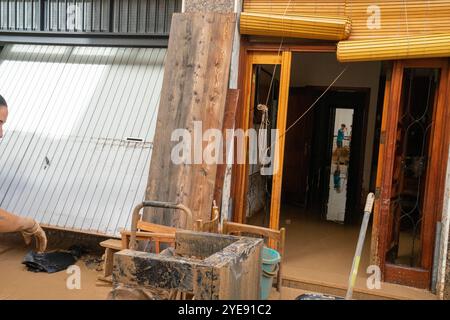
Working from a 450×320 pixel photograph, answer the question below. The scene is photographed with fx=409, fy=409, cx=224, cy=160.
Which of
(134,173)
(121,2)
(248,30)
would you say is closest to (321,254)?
(134,173)

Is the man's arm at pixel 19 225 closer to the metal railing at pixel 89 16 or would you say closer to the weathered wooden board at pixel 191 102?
the weathered wooden board at pixel 191 102

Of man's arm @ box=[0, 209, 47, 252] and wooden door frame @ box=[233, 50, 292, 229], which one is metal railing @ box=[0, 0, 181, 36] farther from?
man's arm @ box=[0, 209, 47, 252]

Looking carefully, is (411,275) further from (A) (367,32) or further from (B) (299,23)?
(B) (299,23)

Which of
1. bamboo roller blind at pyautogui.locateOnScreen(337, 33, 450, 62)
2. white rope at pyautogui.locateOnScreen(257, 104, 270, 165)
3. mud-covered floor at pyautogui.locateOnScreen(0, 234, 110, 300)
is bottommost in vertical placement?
mud-covered floor at pyautogui.locateOnScreen(0, 234, 110, 300)

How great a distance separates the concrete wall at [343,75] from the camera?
8.06 m

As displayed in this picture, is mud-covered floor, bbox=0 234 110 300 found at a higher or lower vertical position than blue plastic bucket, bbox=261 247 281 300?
lower

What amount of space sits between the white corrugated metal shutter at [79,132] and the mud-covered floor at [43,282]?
58 centimetres

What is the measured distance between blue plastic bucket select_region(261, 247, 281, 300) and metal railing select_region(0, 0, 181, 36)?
3546 millimetres

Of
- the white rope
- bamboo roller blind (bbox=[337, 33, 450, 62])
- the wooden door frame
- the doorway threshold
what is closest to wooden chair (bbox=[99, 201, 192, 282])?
the wooden door frame

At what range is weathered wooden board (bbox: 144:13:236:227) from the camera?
4.88 metres

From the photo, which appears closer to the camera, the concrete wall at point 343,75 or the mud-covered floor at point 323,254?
the mud-covered floor at point 323,254

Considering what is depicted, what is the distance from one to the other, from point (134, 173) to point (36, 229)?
2.63 metres

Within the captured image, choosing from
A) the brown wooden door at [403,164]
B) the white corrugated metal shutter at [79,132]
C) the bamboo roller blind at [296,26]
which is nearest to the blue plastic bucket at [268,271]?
the brown wooden door at [403,164]
